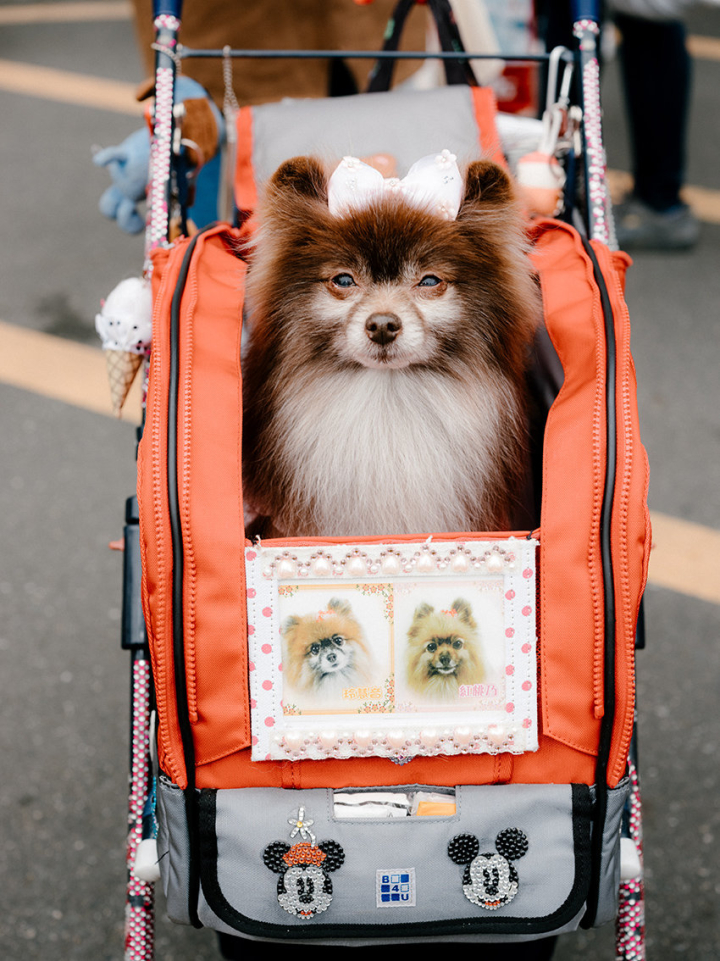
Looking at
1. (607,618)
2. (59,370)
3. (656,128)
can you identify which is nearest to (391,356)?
(607,618)

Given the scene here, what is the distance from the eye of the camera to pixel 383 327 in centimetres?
118

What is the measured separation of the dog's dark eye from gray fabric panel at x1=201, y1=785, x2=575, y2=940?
69 centimetres

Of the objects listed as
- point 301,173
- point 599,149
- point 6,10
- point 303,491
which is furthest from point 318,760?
point 6,10

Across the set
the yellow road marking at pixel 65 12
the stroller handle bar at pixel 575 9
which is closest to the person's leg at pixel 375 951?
the stroller handle bar at pixel 575 9

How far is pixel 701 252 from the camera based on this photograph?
362 cm

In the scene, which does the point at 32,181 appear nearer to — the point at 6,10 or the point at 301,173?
the point at 6,10

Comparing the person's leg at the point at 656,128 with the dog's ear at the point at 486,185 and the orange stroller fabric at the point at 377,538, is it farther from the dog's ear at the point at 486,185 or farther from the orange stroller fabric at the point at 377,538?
the orange stroller fabric at the point at 377,538

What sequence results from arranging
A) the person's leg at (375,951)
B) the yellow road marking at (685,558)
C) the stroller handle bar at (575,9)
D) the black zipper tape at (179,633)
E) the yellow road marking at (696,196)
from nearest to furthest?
the black zipper tape at (179,633) → the person's leg at (375,951) → the stroller handle bar at (575,9) → the yellow road marking at (685,558) → the yellow road marking at (696,196)

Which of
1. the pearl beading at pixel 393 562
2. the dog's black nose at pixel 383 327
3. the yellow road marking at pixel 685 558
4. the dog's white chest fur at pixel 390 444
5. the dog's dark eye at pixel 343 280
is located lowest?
the yellow road marking at pixel 685 558

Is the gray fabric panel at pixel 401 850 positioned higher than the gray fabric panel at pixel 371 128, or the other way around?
the gray fabric panel at pixel 371 128

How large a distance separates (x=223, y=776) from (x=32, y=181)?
373cm

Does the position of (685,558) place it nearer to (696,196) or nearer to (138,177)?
(138,177)

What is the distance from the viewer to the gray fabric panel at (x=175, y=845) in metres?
1.16

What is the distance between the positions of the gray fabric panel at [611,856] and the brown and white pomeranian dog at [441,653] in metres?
0.24
